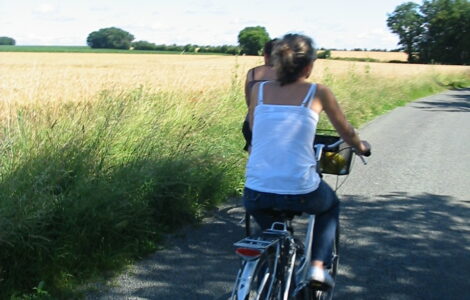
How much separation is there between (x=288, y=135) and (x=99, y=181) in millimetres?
2720

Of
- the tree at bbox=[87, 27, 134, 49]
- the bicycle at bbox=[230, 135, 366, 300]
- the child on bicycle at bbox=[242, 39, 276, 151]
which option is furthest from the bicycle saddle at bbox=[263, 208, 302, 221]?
the tree at bbox=[87, 27, 134, 49]

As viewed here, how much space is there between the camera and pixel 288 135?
10.3 ft

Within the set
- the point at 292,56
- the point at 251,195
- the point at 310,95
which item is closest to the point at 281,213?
the point at 251,195

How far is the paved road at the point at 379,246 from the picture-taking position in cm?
458

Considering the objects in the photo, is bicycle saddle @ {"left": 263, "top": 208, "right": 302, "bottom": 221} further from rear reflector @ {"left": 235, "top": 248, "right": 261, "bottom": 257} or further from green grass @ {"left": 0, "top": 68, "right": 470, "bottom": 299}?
green grass @ {"left": 0, "top": 68, "right": 470, "bottom": 299}

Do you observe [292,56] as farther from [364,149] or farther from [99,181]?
[99,181]

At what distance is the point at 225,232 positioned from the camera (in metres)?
6.02

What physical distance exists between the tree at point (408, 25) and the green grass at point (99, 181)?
297 ft

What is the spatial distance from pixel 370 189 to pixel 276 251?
5.38 meters

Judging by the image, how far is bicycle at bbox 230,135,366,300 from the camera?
2883 millimetres

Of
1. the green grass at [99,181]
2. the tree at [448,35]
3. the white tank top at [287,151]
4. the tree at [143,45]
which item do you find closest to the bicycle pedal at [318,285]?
the white tank top at [287,151]

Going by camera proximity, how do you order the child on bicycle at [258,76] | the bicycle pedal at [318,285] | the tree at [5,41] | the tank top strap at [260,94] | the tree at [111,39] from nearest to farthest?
1. the tank top strap at [260,94]
2. the bicycle pedal at [318,285]
3. the child on bicycle at [258,76]
4. the tree at [111,39]
5. the tree at [5,41]

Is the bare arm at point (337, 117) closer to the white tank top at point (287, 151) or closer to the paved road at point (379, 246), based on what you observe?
the white tank top at point (287, 151)

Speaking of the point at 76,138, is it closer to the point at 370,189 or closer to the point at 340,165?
the point at 340,165
